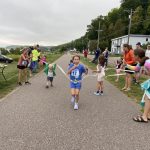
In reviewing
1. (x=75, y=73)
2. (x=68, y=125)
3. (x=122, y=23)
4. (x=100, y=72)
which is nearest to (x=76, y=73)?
(x=75, y=73)

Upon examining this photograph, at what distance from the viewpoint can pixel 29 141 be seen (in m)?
5.21

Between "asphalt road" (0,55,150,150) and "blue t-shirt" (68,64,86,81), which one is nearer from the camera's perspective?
"asphalt road" (0,55,150,150)

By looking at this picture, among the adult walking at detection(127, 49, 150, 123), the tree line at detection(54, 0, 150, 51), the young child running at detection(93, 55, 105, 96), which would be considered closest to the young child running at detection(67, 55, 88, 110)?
the adult walking at detection(127, 49, 150, 123)

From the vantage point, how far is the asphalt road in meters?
5.17

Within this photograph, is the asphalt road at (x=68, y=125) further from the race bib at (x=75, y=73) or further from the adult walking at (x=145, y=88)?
the race bib at (x=75, y=73)

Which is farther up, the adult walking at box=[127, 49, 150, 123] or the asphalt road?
the adult walking at box=[127, 49, 150, 123]

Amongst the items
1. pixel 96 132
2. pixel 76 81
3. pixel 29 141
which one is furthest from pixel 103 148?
pixel 76 81

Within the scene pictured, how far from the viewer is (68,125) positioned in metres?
6.38

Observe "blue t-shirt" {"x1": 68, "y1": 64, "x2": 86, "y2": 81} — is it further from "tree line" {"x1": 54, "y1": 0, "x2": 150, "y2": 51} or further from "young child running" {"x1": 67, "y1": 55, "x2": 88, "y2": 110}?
"tree line" {"x1": 54, "y1": 0, "x2": 150, "y2": 51}

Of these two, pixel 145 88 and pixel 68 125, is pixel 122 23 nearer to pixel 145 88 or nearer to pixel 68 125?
pixel 145 88

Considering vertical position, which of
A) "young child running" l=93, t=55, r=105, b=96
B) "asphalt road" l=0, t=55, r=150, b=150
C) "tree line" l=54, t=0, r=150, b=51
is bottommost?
"asphalt road" l=0, t=55, r=150, b=150

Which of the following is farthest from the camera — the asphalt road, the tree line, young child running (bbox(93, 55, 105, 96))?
the tree line

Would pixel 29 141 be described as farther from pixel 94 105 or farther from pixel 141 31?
pixel 141 31

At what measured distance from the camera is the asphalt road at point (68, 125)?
517cm
